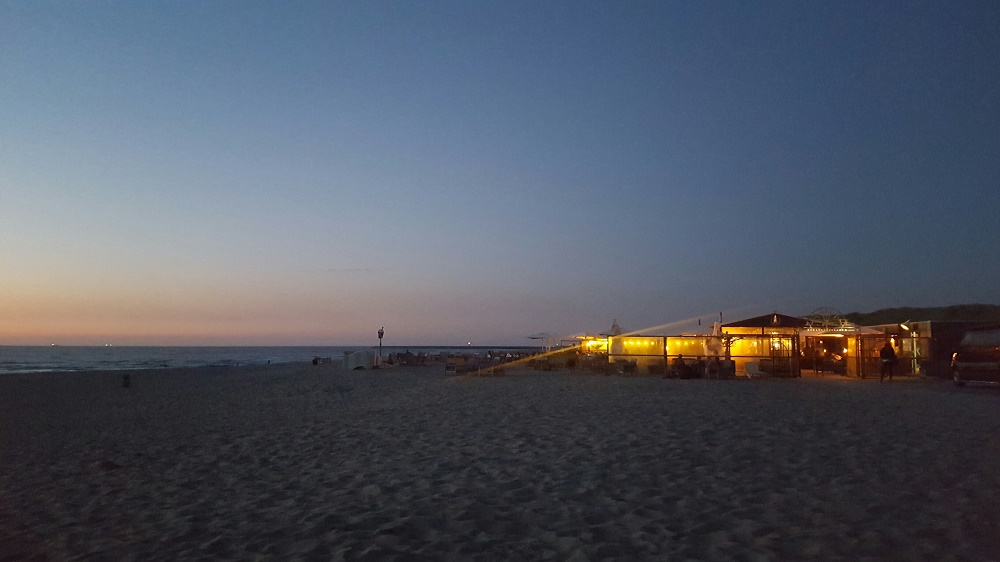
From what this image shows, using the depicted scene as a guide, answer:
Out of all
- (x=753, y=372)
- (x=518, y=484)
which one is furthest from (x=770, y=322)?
(x=518, y=484)

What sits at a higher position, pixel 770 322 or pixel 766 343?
pixel 770 322

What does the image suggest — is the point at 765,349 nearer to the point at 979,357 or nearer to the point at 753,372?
the point at 753,372

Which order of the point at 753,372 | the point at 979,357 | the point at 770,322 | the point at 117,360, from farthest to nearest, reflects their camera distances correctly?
1. the point at 117,360
2. the point at 770,322
3. the point at 753,372
4. the point at 979,357

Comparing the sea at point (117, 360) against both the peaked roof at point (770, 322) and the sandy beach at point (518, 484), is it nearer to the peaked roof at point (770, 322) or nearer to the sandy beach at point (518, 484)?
the peaked roof at point (770, 322)

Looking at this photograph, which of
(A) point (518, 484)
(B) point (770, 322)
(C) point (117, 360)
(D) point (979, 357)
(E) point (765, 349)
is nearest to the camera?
(A) point (518, 484)

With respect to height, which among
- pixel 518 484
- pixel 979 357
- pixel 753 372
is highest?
pixel 979 357

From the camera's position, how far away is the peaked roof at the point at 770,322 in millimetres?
23141

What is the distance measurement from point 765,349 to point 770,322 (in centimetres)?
234

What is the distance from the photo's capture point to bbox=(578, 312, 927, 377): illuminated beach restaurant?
854 inches

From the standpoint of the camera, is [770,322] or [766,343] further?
[766,343]

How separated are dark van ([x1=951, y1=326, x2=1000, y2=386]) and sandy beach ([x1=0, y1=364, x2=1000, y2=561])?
189 inches

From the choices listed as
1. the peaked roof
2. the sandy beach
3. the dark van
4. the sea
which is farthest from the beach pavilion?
the sea

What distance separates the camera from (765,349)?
82.7 ft

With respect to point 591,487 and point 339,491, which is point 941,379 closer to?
point 591,487
